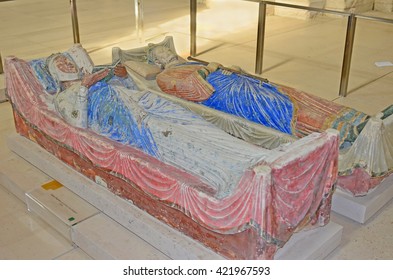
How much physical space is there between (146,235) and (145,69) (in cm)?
169

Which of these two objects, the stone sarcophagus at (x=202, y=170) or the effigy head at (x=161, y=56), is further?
the effigy head at (x=161, y=56)

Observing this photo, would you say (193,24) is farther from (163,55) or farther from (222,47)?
(163,55)

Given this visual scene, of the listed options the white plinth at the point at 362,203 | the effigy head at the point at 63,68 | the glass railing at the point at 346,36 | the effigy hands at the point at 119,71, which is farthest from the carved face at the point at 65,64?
the glass railing at the point at 346,36

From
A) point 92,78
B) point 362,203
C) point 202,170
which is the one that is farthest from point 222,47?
point 202,170

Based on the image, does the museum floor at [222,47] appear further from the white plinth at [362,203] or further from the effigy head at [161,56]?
the effigy head at [161,56]

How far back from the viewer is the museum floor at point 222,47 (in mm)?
3336

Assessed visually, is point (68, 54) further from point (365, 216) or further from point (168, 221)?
point (365, 216)

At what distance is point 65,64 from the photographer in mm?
3855

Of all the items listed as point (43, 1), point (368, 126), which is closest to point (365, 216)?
point (368, 126)

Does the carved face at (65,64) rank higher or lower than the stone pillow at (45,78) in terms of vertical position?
higher

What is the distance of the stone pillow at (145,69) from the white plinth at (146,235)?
1119mm

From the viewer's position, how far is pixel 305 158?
266cm

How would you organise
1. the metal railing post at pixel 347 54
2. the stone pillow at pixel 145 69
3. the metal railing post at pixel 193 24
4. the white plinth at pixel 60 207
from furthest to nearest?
the metal railing post at pixel 193 24, the metal railing post at pixel 347 54, the stone pillow at pixel 145 69, the white plinth at pixel 60 207
